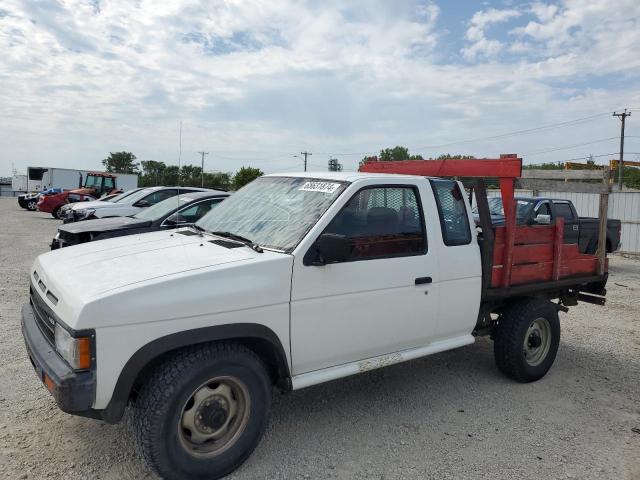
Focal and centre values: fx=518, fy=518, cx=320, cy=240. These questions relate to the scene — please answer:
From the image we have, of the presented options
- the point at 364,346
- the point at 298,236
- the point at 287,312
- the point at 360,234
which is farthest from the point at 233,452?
the point at 360,234

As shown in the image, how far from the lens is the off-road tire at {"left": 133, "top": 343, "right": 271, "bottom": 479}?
2.84 metres

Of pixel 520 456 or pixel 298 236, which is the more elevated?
pixel 298 236

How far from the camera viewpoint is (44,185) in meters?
41.1

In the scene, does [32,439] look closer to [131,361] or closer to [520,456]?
[131,361]

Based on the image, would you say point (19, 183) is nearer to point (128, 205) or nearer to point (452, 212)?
point (128, 205)

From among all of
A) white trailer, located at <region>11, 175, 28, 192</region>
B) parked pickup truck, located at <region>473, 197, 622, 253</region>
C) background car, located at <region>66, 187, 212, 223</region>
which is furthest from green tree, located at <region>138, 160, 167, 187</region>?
parked pickup truck, located at <region>473, 197, 622, 253</region>

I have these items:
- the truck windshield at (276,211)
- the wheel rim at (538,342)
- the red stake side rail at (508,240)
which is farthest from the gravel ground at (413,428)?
the truck windshield at (276,211)

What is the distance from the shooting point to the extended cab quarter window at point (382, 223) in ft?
12.0

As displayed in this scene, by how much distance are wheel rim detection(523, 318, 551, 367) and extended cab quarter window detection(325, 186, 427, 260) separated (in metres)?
1.81

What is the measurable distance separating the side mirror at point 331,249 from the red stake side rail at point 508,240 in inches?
67.7

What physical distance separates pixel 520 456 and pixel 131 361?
2.66 m

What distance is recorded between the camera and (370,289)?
365 centimetres

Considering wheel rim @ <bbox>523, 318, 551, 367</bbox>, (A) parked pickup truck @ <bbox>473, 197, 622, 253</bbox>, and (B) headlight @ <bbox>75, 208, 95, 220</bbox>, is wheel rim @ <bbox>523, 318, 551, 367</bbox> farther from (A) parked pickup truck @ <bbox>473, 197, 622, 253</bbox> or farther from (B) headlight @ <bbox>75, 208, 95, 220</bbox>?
(B) headlight @ <bbox>75, 208, 95, 220</bbox>

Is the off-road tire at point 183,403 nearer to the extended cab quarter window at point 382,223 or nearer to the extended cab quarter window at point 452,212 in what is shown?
the extended cab quarter window at point 382,223
